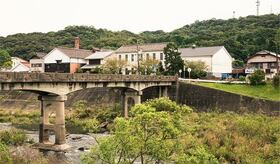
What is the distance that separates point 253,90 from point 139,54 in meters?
29.2

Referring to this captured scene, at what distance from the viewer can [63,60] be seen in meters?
73.3

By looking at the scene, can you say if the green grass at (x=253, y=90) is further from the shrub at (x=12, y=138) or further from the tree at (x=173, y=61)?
the shrub at (x=12, y=138)

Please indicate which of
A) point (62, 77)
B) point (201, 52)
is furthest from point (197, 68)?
point (62, 77)

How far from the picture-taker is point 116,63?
65312 millimetres

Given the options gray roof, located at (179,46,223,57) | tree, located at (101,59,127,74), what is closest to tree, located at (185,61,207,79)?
gray roof, located at (179,46,223,57)

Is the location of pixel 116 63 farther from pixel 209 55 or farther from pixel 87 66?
pixel 209 55

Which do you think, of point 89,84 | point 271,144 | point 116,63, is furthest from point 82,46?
point 271,144

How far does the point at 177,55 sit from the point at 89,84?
1178 inches

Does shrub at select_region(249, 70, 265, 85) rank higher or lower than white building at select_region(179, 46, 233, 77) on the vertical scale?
lower

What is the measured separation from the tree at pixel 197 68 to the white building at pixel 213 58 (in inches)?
78.7

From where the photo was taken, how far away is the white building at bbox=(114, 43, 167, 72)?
70062 mm

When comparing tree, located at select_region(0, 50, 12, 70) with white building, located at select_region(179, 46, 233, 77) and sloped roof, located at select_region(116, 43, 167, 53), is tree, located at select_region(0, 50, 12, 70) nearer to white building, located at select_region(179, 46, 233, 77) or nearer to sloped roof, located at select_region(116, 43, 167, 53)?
sloped roof, located at select_region(116, 43, 167, 53)

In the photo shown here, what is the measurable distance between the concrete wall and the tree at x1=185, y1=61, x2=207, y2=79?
31.1 ft

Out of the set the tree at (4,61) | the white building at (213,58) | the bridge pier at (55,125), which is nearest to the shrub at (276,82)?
the white building at (213,58)
